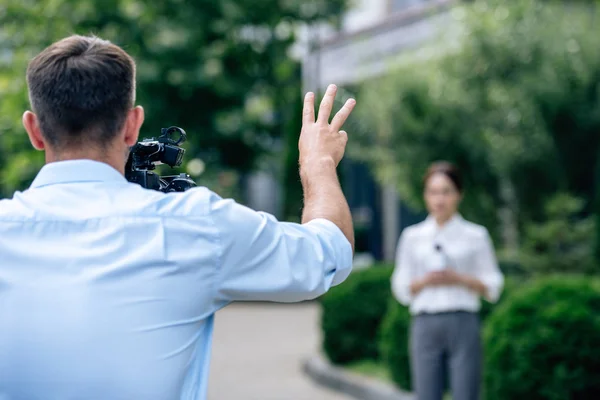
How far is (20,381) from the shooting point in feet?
5.93

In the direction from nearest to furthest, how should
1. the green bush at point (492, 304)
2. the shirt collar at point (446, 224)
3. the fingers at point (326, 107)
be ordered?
the fingers at point (326, 107) → the shirt collar at point (446, 224) → the green bush at point (492, 304)

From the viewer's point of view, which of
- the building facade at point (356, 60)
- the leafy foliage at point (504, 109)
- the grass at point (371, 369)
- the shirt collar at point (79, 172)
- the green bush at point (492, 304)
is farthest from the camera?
the building facade at point (356, 60)

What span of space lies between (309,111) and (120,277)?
0.64 m

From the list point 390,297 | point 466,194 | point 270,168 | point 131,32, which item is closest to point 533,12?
point 466,194

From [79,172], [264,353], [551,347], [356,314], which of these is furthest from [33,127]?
[264,353]

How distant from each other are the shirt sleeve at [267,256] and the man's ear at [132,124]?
0.21m

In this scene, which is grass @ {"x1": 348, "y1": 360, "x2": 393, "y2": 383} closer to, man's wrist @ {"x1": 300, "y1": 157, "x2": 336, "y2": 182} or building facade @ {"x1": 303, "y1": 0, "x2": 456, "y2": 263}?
man's wrist @ {"x1": 300, "y1": 157, "x2": 336, "y2": 182}

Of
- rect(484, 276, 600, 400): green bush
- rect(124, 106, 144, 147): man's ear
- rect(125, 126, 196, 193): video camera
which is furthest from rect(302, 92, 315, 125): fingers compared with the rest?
rect(484, 276, 600, 400): green bush

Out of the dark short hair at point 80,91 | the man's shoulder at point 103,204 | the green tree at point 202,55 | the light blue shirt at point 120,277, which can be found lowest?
the light blue shirt at point 120,277

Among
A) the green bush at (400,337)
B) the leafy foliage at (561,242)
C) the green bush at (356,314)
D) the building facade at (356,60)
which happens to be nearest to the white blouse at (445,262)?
the green bush at (400,337)

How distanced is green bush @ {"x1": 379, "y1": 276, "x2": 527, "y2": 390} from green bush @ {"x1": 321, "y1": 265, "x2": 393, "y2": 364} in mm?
1471

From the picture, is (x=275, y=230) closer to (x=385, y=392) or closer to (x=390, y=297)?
(x=385, y=392)

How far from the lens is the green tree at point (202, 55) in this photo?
14328 mm

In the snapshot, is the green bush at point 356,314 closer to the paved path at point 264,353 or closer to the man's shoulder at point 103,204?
the paved path at point 264,353
